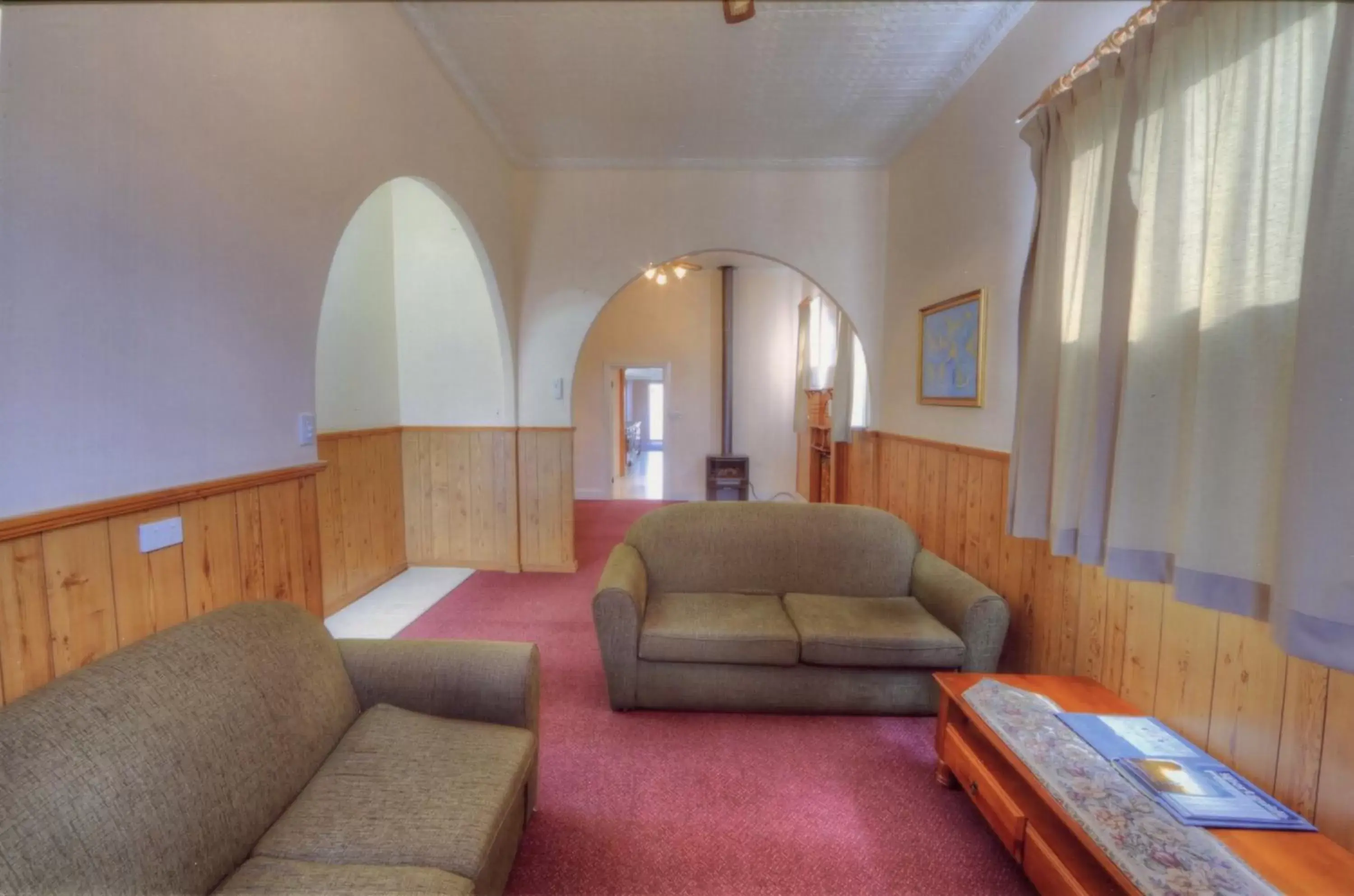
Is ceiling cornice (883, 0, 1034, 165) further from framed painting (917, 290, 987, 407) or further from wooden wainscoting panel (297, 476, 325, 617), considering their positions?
wooden wainscoting panel (297, 476, 325, 617)

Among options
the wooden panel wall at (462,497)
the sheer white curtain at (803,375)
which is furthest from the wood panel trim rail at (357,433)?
the sheer white curtain at (803,375)

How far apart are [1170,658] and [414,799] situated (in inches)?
81.7

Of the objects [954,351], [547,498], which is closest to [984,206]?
[954,351]

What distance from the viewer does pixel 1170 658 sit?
1478 millimetres

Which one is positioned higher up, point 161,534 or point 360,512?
point 161,534

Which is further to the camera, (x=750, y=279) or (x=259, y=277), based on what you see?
(x=750, y=279)

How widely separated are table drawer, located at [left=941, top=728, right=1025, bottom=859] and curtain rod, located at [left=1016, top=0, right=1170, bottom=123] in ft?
6.98

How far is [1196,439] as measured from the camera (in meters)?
1.23

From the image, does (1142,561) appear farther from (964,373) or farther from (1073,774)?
(964,373)

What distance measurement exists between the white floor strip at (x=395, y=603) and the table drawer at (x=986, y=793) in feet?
8.88

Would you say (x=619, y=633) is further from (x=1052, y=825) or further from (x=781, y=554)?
(x=1052, y=825)

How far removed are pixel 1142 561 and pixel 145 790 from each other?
2317 millimetres

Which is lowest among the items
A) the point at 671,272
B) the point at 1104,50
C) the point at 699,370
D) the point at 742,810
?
the point at 742,810

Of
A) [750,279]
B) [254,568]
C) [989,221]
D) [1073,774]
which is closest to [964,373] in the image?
[989,221]
